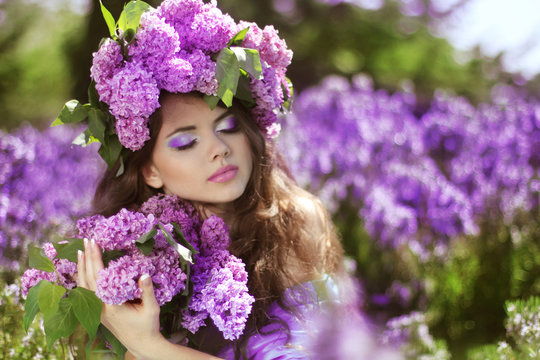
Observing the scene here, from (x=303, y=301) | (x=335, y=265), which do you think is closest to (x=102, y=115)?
(x=303, y=301)

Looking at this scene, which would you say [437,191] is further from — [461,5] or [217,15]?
[461,5]

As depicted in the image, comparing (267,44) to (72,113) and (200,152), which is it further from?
(72,113)

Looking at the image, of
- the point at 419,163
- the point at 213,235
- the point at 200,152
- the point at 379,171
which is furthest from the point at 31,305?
the point at 419,163

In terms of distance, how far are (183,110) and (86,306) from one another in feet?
2.16

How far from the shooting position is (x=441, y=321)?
3.02 meters

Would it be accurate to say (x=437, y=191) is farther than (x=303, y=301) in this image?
Yes

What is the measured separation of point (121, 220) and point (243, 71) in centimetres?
61

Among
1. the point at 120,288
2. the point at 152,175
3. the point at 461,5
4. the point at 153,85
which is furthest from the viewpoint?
the point at 461,5

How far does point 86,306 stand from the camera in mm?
1449

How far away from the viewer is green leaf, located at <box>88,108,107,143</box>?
5.59ft

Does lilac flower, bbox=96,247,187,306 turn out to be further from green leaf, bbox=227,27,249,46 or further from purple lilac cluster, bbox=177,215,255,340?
green leaf, bbox=227,27,249,46

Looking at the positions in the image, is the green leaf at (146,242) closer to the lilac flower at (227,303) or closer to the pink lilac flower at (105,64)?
the lilac flower at (227,303)

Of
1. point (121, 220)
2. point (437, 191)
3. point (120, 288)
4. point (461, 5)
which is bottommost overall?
point (120, 288)

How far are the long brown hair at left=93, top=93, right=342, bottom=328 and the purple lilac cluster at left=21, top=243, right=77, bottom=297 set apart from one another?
1.30 ft
